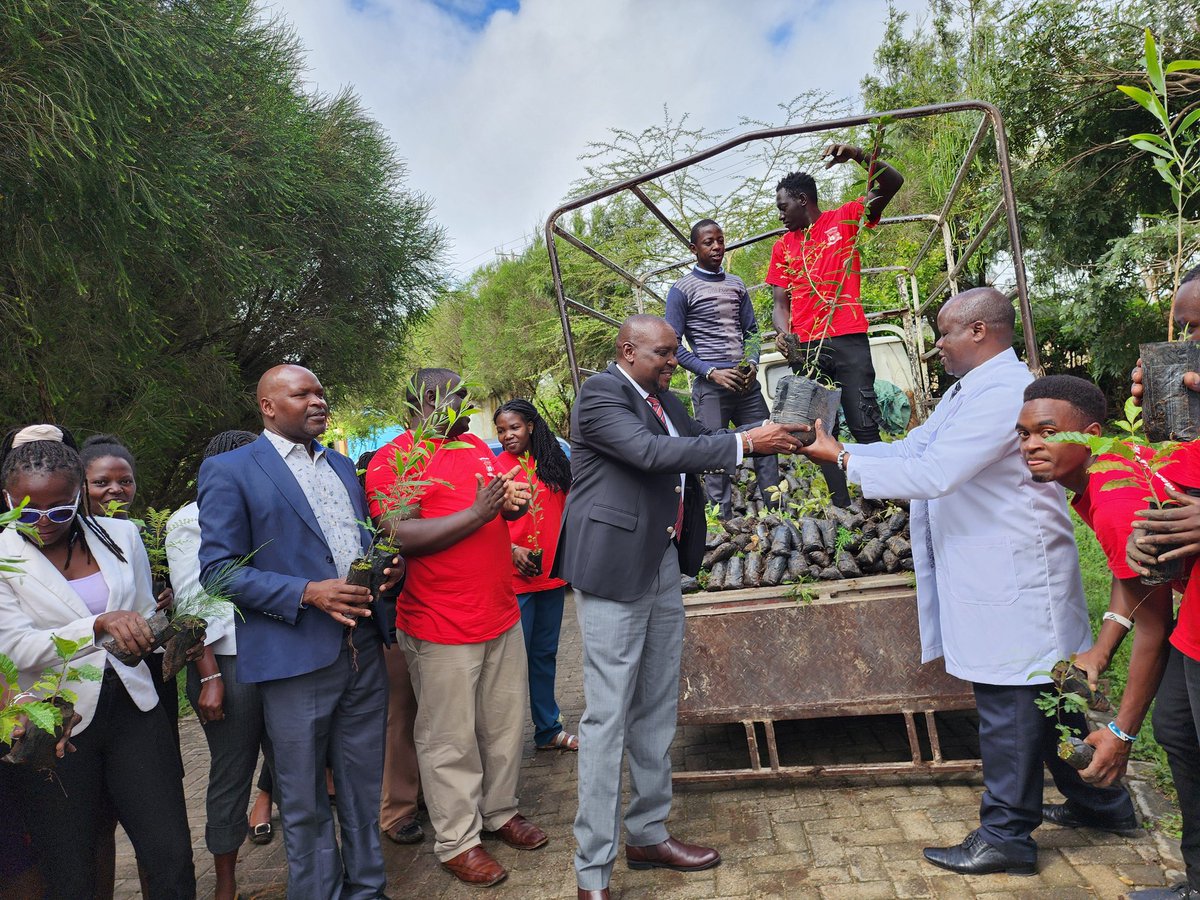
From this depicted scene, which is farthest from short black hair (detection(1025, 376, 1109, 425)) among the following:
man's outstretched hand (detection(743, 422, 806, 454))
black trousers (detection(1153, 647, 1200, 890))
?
man's outstretched hand (detection(743, 422, 806, 454))

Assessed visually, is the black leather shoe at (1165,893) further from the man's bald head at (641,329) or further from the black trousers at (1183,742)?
the man's bald head at (641,329)

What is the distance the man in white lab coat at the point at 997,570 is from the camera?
280cm

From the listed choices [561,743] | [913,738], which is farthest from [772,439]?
[561,743]

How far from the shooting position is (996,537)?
113 inches

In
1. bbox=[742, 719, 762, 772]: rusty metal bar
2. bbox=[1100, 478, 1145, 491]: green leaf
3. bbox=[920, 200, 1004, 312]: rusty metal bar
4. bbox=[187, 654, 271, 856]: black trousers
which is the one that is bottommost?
bbox=[742, 719, 762, 772]: rusty metal bar

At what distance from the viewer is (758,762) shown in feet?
12.3

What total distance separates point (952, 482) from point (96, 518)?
10.2 ft

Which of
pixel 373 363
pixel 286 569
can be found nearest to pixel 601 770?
pixel 286 569

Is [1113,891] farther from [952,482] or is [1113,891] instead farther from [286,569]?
[286,569]

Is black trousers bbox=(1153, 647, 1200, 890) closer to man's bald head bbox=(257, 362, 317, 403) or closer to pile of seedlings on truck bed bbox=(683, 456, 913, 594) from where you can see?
pile of seedlings on truck bed bbox=(683, 456, 913, 594)

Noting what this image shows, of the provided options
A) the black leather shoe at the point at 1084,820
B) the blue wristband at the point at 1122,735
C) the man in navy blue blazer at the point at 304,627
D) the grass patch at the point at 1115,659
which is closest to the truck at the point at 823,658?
the black leather shoe at the point at 1084,820

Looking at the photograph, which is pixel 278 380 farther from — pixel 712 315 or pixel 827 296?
pixel 712 315

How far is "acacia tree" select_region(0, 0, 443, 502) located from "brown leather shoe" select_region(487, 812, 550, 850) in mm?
5563

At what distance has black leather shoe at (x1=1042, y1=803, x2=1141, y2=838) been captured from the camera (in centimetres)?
307
